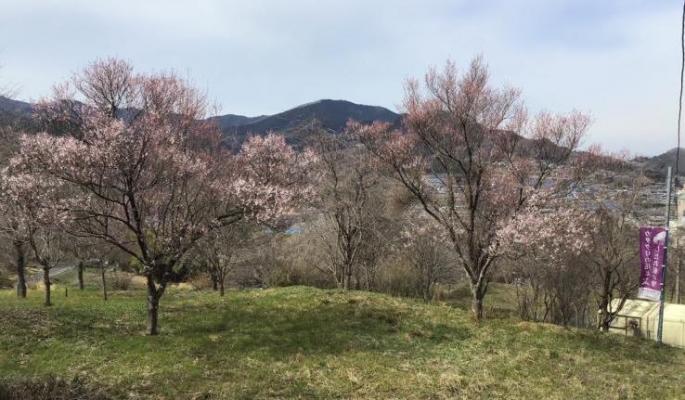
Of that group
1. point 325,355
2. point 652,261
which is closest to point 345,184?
point 325,355

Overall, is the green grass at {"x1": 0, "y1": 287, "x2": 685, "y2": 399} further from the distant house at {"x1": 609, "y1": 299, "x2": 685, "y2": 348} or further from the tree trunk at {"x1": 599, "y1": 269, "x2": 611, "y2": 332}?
the tree trunk at {"x1": 599, "y1": 269, "x2": 611, "y2": 332}

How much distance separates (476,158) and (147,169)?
29.5 feet

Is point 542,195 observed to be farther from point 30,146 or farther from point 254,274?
point 254,274

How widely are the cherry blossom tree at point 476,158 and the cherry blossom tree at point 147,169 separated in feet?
15.3

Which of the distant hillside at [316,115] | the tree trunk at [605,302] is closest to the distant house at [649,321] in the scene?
the tree trunk at [605,302]

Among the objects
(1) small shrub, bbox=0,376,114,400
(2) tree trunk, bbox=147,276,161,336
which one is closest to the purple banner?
(2) tree trunk, bbox=147,276,161,336

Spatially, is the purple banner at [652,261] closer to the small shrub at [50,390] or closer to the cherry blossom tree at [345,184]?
the cherry blossom tree at [345,184]

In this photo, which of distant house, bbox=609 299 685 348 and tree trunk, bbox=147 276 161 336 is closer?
tree trunk, bbox=147 276 161 336

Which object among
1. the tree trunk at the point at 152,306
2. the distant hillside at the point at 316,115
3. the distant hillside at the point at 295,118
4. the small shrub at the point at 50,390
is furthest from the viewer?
the distant hillside at the point at 316,115

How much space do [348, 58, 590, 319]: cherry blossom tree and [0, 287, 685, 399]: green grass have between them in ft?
8.39

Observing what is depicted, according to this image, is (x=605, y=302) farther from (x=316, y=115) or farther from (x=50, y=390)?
(x=50, y=390)

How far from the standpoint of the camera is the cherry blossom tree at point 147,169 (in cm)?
935

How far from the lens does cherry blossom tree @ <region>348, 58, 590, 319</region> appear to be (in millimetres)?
13320

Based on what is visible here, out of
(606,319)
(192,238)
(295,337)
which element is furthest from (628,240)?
(192,238)
